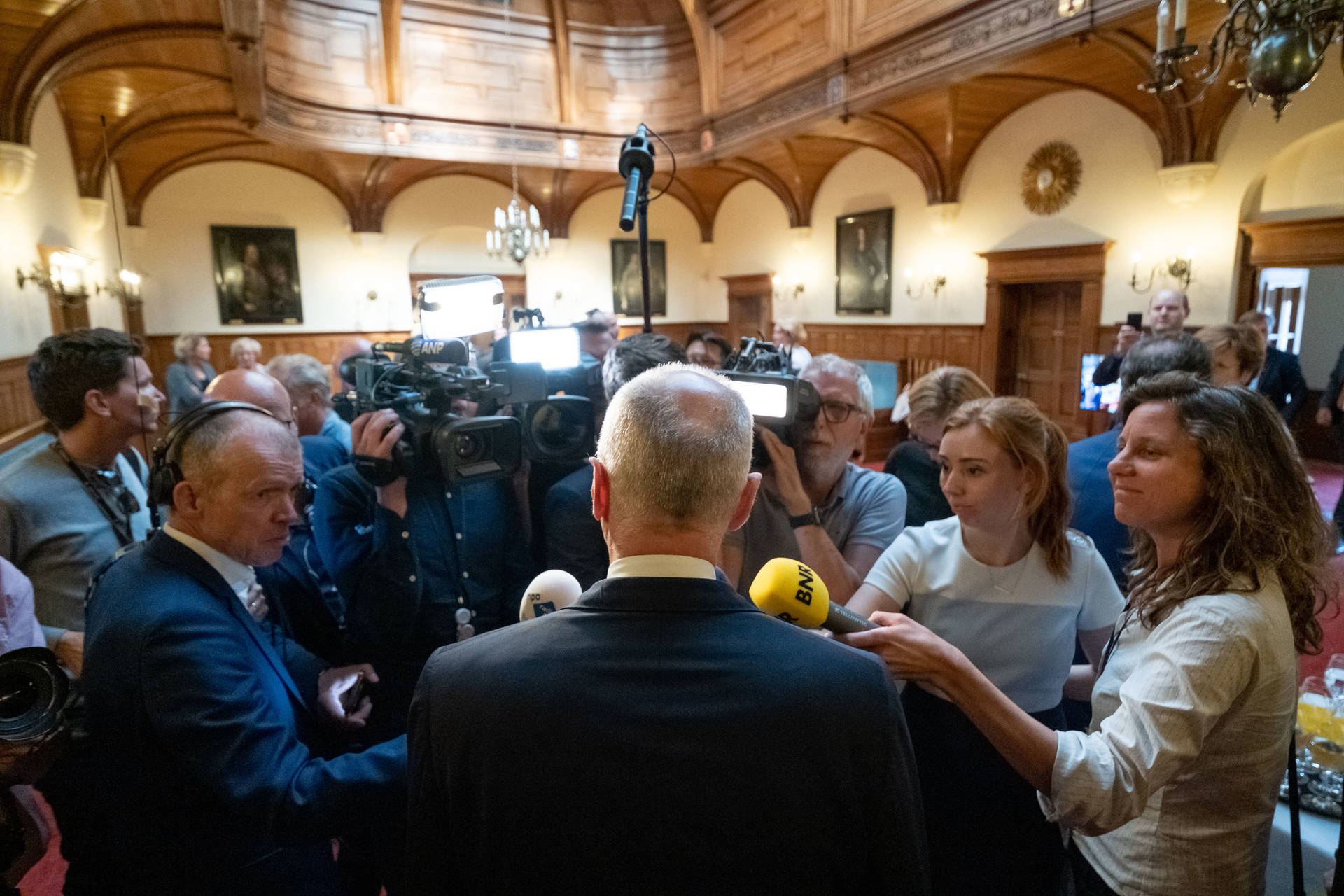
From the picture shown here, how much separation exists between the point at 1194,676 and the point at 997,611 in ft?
1.57

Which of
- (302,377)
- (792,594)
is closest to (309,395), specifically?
(302,377)

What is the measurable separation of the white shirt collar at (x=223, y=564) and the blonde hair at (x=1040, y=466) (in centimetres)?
155

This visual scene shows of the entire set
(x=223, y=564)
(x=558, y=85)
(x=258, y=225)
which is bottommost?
(x=223, y=564)

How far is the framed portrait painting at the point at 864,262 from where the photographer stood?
9938 millimetres

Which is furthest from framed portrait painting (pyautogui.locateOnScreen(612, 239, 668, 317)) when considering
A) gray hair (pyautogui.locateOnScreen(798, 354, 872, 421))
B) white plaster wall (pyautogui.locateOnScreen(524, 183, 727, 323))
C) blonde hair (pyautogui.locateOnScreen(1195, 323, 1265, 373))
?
gray hair (pyautogui.locateOnScreen(798, 354, 872, 421))

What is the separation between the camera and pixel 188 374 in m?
6.91

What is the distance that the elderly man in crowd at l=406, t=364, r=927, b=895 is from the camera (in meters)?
0.79

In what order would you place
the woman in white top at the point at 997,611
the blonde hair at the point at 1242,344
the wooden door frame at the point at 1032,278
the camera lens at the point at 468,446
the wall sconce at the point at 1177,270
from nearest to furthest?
the woman in white top at the point at 997,611
the camera lens at the point at 468,446
the blonde hair at the point at 1242,344
the wall sconce at the point at 1177,270
the wooden door frame at the point at 1032,278

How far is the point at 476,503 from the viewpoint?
80.4 inches

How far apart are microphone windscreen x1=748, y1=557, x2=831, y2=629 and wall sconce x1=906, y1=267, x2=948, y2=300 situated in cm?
898

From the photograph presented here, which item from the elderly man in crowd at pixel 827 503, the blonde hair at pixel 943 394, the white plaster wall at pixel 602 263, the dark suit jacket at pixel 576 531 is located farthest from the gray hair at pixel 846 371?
the white plaster wall at pixel 602 263

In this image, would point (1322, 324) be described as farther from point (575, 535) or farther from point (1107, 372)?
point (575, 535)

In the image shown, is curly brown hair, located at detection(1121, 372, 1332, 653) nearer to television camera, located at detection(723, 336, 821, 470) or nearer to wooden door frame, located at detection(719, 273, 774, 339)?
television camera, located at detection(723, 336, 821, 470)

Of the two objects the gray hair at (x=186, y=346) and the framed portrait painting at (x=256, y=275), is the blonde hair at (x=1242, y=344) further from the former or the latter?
the framed portrait painting at (x=256, y=275)
